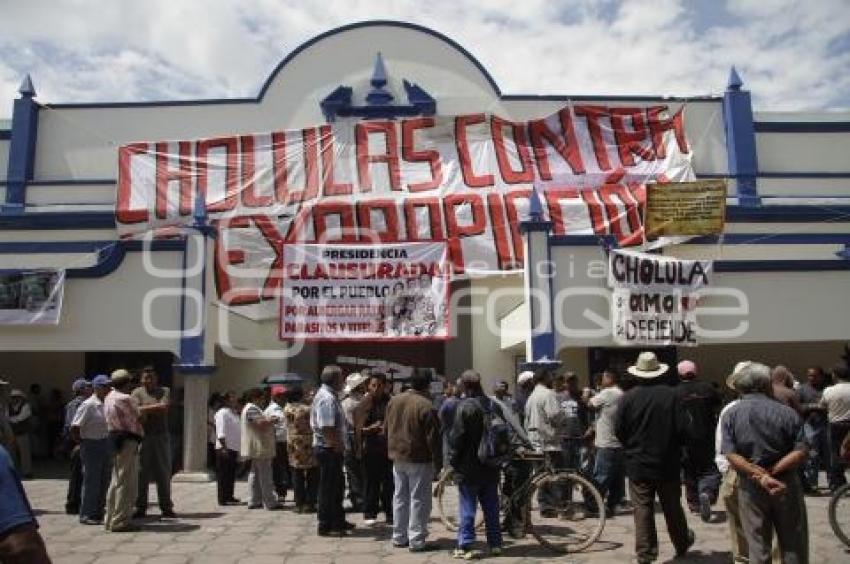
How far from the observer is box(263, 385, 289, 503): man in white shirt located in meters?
9.83

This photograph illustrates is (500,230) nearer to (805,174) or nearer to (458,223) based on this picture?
(458,223)

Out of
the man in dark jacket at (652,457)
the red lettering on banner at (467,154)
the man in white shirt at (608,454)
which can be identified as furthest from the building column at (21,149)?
the man in dark jacket at (652,457)

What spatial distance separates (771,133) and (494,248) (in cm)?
729

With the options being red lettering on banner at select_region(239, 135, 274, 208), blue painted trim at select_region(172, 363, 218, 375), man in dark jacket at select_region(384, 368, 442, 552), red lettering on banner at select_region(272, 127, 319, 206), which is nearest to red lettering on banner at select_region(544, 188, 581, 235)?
red lettering on banner at select_region(272, 127, 319, 206)

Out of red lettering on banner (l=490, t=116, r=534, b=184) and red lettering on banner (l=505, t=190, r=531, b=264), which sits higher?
red lettering on banner (l=490, t=116, r=534, b=184)

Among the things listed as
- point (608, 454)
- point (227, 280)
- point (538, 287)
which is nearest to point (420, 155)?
point (227, 280)

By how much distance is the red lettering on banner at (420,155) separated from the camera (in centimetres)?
1586

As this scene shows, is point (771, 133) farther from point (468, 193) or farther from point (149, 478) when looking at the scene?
point (149, 478)

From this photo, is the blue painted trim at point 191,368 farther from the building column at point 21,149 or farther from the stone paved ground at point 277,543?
the building column at point 21,149

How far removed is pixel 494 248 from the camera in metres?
14.7

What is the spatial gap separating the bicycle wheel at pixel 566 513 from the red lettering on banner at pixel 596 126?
9895mm

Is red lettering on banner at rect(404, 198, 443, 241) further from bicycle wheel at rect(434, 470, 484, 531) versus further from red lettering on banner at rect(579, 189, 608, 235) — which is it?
bicycle wheel at rect(434, 470, 484, 531)

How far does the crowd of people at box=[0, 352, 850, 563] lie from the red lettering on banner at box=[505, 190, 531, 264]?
4398 mm

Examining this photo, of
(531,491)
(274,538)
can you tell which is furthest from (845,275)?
(274,538)
